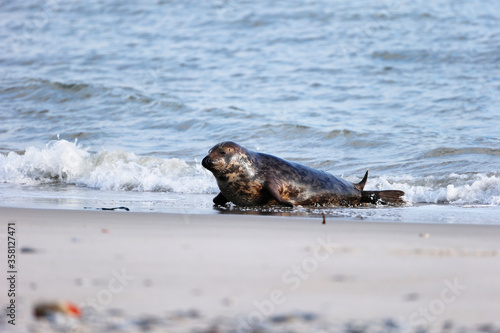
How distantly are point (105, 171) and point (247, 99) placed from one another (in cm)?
560

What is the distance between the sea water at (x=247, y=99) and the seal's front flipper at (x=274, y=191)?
231mm

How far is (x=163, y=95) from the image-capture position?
1572 centimetres

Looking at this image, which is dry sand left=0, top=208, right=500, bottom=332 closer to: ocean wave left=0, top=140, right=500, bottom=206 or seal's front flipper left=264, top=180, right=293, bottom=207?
seal's front flipper left=264, top=180, right=293, bottom=207

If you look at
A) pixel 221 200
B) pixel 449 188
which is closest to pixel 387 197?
pixel 449 188

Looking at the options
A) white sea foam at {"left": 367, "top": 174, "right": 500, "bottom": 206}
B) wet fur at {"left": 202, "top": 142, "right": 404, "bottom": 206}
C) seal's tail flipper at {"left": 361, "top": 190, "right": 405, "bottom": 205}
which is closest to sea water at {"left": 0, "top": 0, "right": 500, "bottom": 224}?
white sea foam at {"left": 367, "top": 174, "right": 500, "bottom": 206}

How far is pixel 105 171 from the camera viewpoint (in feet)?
32.3

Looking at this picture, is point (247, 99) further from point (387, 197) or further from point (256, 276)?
point (256, 276)

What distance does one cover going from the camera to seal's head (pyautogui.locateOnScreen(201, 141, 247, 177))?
275 inches

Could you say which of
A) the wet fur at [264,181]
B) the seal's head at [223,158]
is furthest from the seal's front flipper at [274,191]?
the seal's head at [223,158]

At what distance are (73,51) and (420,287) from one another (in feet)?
61.7

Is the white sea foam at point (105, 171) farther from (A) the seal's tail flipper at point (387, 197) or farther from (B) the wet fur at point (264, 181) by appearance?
(A) the seal's tail flipper at point (387, 197)

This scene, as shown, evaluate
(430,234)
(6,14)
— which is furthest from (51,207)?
(6,14)

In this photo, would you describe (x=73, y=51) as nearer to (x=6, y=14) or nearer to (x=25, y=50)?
(x=25, y=50)

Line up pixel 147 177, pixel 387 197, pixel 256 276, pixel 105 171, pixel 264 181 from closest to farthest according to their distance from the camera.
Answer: pixel 256 276, pixel 264 181, pixel 387 197, pixel 147 177, pixel 105 171
